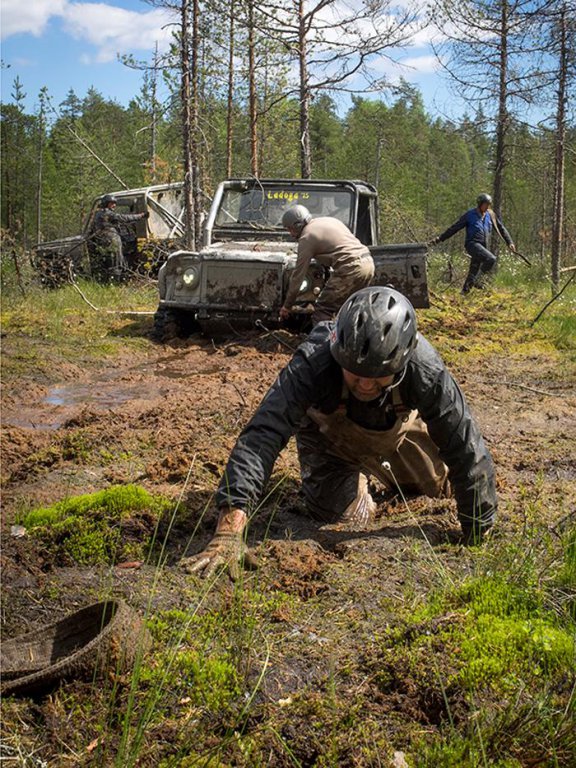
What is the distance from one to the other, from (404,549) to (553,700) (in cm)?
122

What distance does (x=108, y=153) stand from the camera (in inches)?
1393

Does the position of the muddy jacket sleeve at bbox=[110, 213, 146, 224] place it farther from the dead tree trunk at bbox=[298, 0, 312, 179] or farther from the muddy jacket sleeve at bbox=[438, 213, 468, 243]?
the muddy jacket sleeve at bbox=[438, 213, 468, 243]

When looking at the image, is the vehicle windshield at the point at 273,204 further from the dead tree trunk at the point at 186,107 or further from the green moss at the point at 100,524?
the green moss at the point at 100,524

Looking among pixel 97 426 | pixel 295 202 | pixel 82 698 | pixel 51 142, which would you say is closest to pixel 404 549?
pixel 82 698

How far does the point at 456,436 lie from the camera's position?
339 centimetres

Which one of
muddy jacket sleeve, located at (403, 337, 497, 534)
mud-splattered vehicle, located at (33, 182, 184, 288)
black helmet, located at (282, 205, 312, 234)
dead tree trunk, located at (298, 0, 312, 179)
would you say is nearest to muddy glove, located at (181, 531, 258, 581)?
muddy jacket sleeve, located at (403, 337, 497, 534)

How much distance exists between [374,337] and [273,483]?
69.0 inches

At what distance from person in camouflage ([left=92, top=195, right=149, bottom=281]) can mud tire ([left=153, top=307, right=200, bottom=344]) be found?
17.0 ft

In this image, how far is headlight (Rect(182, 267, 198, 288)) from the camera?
8945 mm

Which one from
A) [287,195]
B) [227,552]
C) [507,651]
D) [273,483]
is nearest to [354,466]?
[273,483]

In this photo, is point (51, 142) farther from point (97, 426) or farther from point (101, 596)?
point (101, 596)

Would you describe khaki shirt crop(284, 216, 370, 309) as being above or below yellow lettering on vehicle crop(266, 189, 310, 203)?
below

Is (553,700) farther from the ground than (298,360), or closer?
closer

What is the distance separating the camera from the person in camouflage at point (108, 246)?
574 inches
